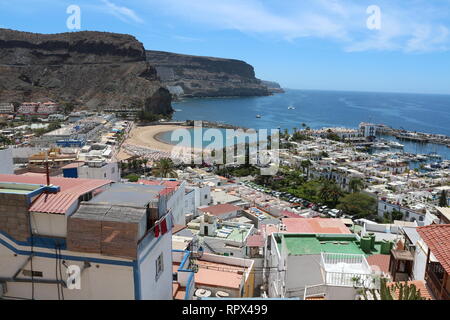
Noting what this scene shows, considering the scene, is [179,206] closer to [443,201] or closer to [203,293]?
[203,293]

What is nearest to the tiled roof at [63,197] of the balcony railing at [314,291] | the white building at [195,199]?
the balcony railing at [314,291]

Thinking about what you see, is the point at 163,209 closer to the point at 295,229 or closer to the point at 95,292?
the point at 95,292

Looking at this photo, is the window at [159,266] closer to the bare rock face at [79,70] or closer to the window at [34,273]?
the window at [34,273]

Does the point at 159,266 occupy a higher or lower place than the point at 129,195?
lower

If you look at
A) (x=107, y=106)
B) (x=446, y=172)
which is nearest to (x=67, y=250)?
(x=446, y=172)

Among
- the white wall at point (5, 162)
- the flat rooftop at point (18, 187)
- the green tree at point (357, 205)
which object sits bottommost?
the green tree at point (357, 205)

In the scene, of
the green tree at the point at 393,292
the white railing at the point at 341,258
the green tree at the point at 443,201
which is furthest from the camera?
the green tree at the point at 443,201

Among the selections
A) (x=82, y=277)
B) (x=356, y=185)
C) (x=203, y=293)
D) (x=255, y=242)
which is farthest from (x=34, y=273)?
(x=356, y=185)
